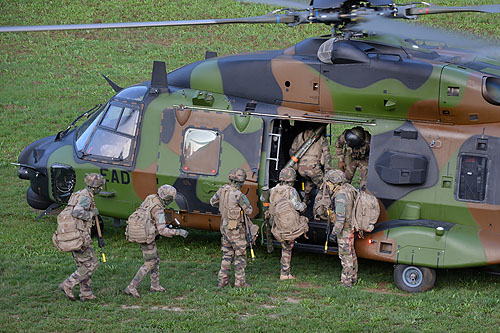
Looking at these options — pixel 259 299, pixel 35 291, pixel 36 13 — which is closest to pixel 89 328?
pixel 35 291

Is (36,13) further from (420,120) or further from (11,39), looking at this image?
(420,120)

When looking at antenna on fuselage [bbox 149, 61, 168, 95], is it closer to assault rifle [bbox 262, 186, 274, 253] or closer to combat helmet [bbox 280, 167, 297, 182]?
assault rifle [bbox 262, 186, 274, 253]

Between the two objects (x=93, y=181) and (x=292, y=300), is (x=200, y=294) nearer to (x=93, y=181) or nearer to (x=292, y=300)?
(x=292, y=300)

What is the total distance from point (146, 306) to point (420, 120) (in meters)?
4.65

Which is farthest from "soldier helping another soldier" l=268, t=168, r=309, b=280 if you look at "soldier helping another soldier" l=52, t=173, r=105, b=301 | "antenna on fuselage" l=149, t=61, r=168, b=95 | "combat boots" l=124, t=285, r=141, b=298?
"antenna on fuselage" l=149, t=61, r=168, b=95

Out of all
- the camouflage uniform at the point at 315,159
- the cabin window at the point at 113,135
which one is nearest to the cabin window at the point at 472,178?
the camouflage uniform at the point at 315,159

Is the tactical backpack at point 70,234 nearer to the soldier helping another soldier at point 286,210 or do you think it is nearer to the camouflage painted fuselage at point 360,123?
the camouflage painted fuselage at point 360,123

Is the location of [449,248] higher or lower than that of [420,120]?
lower

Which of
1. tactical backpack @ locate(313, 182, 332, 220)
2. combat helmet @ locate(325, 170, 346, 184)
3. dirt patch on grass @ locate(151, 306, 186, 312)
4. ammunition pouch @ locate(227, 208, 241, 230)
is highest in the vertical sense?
combat helmet @ locate(325, 170, 346, 184)

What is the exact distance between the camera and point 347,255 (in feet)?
34.6

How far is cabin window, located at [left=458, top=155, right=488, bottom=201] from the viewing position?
1030cm

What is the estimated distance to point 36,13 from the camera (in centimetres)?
2977

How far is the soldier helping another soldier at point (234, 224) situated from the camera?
10.3 m

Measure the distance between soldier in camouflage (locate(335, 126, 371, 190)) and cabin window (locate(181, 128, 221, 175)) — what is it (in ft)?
6.65
